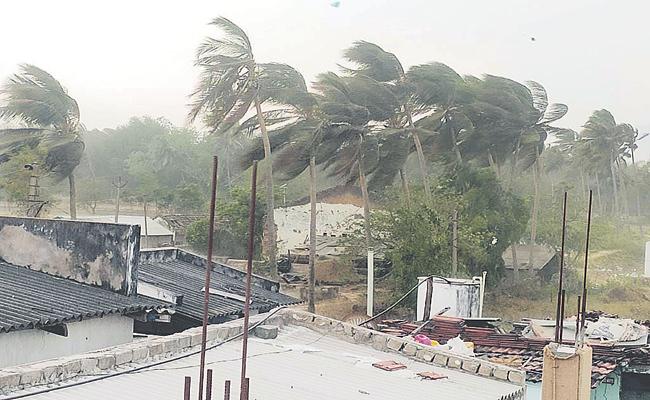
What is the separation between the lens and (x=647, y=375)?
423 inches

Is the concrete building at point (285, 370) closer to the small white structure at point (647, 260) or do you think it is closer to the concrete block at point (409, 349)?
the concrete block at point (409, 349)

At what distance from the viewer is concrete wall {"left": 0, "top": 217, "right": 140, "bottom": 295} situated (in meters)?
9.38

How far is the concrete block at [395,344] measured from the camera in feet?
25.8

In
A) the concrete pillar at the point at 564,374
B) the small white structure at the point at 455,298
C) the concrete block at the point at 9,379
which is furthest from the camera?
the small white structure at the point at 455,298

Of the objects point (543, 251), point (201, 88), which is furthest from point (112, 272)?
point (543, 251)

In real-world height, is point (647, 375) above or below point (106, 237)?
below

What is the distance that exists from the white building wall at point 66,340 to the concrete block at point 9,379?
6.81ft

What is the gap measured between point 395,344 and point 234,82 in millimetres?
15810

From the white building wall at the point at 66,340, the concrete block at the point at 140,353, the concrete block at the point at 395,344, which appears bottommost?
the white building wall at the point at 66,340

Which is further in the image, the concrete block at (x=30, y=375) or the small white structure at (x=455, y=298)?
the small white structure at (x=455, y=298)

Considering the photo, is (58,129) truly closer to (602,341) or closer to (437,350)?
(602,341)

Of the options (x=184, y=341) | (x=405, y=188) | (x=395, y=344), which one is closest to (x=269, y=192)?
(x=405, y=188)

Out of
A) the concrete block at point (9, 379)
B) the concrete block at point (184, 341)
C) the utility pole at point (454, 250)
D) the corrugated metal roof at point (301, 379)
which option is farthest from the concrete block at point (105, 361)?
the utility pole at point (454, 250)

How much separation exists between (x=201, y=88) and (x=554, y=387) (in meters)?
18.0
